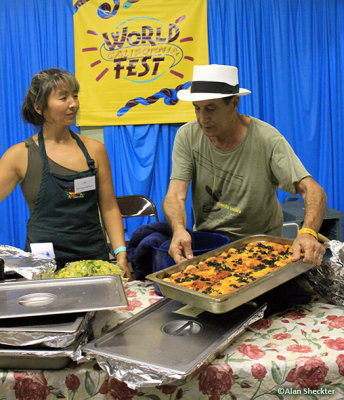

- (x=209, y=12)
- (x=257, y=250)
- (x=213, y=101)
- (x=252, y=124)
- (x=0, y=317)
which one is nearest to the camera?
(x=0, y=317)

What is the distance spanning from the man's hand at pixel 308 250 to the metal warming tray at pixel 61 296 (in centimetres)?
62

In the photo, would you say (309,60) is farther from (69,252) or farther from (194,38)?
(69,252)

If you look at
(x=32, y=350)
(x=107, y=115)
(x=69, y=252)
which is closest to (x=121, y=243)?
(x=69, y=252)

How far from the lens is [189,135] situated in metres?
2.26

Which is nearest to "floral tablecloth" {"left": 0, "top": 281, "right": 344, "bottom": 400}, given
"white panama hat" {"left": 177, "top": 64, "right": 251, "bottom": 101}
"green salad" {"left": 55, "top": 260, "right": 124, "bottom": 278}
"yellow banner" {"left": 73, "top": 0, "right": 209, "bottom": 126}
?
"green salad" {"left": 55, "top": 260, "right": 124, "bottom": 278}

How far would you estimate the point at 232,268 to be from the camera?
5.06 ft

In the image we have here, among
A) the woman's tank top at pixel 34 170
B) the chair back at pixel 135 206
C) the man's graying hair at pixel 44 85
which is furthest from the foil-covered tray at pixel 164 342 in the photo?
the chair back at pixel 135 206

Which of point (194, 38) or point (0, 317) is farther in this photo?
point (194, 38)

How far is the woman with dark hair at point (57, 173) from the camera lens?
2.05m

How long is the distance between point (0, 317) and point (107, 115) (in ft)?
11.8

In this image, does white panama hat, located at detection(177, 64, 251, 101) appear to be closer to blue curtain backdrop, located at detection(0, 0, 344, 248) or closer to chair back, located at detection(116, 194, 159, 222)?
chair back, located at detection(116, 194, 159, 222)

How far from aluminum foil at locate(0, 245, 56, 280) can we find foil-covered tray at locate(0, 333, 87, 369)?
417mm

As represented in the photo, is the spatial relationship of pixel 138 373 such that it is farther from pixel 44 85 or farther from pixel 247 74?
pixel 247 74

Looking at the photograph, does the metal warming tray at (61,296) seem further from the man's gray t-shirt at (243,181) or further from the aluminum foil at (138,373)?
the man's gray t-shirt at (243,181)
